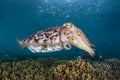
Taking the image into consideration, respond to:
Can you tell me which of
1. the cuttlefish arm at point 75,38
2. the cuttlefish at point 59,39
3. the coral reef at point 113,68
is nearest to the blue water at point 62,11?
the coral reef at point 113,68

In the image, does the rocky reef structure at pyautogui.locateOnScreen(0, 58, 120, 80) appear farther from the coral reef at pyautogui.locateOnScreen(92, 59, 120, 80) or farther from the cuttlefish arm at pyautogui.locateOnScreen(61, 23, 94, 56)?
the cuttlefish arm at pyautogui.locateOnScreen(61, 23, 94, 56)

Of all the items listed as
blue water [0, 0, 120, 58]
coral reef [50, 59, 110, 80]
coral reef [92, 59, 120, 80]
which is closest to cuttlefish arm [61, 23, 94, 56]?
coral reef [50, 59, 110, 80]

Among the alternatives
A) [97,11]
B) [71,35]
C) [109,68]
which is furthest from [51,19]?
[71,35]

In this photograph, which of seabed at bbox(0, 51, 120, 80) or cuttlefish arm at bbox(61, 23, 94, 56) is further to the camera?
seabed at bbox(0, 51, 120, 80)

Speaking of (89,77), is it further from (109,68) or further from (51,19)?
(51,19)

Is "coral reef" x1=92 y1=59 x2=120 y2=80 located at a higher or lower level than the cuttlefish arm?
lower

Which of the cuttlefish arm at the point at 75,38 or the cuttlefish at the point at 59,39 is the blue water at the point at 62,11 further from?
the cuttlefish arm at the point at 75,38

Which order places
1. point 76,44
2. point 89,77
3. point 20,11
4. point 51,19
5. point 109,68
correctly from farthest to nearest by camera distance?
point 51,19
point 20,11
point 109,68
point 89,77
point 76,44

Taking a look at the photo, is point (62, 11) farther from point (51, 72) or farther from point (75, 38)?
point (75, 38)
